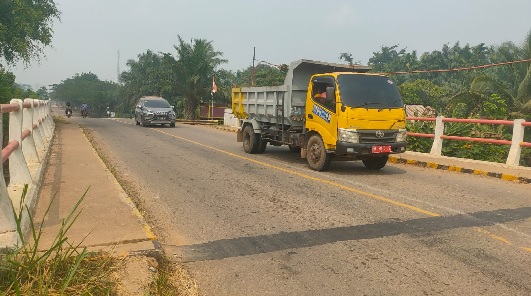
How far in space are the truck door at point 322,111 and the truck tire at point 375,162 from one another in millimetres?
1494

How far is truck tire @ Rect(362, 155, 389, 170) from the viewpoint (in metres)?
9.77

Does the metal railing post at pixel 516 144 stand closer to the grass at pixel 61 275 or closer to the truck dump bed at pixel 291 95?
the truck dump bed at pixel 291 95

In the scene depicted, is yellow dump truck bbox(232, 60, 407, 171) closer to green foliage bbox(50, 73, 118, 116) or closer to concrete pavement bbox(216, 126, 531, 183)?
concrete pavement bbox(216, 126, 531, 183)

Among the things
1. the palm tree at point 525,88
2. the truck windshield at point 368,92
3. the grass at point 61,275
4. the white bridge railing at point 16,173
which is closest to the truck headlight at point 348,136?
the truck windshield at point 368,92

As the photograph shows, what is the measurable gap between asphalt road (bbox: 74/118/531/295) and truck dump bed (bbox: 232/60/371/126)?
192 cm

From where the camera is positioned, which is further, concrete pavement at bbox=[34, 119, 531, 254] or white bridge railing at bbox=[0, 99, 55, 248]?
concrete pavement at bbox=[34, 119, 531, 254]

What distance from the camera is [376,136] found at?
884 centimetres

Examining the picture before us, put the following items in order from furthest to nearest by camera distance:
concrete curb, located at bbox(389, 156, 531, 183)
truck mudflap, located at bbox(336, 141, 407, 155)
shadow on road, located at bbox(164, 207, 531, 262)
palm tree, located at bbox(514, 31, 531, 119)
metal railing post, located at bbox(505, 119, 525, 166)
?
palm tree, located at bbox(514, 31, 531, 119) < metal railing post, located at bbox(505, 119, 525, 166) < concrete curb, located at bbox(389, 156, 531, 183) < truck mudflap, located at bbox(336, 141, 407, 155) < shadow on road, located at bbox(164, 207, 531, 262)

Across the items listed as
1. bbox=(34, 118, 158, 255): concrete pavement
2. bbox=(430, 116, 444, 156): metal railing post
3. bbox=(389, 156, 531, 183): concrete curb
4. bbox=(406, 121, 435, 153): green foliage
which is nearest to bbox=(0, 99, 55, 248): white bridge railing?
bbox=(34, 118, 158, 255): concrete pavement

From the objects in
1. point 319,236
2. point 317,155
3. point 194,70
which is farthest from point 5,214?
point 194,70

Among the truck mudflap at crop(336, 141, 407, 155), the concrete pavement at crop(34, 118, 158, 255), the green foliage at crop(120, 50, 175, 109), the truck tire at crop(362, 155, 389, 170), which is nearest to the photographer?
the concrete pavement at crop(34, 118, 158, 255)

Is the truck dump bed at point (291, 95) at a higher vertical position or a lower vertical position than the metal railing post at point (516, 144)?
higher

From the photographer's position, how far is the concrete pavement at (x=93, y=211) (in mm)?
3994

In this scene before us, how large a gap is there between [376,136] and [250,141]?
15.1ft
